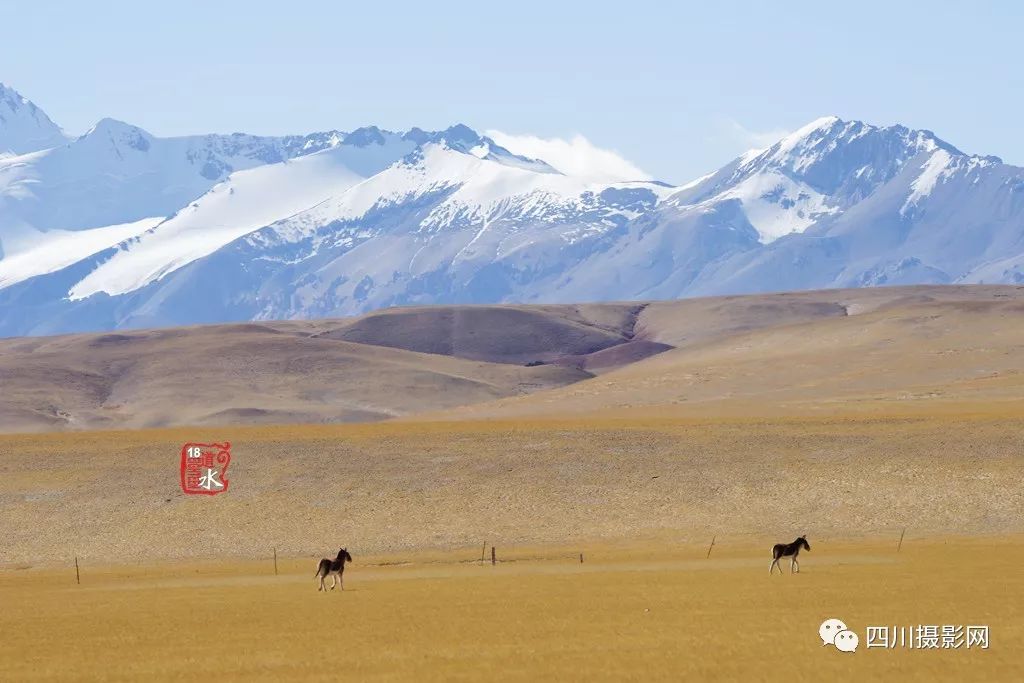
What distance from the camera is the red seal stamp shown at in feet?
220

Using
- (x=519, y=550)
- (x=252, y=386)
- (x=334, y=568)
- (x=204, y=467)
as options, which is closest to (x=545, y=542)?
(x=519, y=550)

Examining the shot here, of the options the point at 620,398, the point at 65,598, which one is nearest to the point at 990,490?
the point at 65,598

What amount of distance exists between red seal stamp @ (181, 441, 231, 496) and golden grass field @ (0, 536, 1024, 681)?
12794mm

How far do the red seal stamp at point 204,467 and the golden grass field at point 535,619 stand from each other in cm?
1279

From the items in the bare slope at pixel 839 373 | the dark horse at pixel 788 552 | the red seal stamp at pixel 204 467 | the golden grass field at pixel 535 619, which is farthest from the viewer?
the bare slope at pixel 839 373

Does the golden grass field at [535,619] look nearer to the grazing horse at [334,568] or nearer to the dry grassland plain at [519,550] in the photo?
the dry grassland plain at [519,550]

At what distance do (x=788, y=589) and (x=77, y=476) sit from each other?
3710cm

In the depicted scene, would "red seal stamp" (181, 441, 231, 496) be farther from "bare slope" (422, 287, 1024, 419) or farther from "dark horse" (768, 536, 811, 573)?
"bare slope" (422, 287, 1024, 419)

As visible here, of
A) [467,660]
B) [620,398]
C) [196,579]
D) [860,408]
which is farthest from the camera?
[620,398]

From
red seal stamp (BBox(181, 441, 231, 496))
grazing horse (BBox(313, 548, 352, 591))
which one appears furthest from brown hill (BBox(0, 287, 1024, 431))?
grazing horse (BBox(313, 548, 352, 591))

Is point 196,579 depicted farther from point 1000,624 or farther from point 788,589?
point 1000,624

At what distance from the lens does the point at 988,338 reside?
129875mm

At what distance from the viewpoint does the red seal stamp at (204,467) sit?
66.9 metres

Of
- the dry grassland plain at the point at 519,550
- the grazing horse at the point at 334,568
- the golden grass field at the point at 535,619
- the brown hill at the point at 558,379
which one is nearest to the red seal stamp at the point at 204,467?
the dry grassland plain at the point at 519,550
